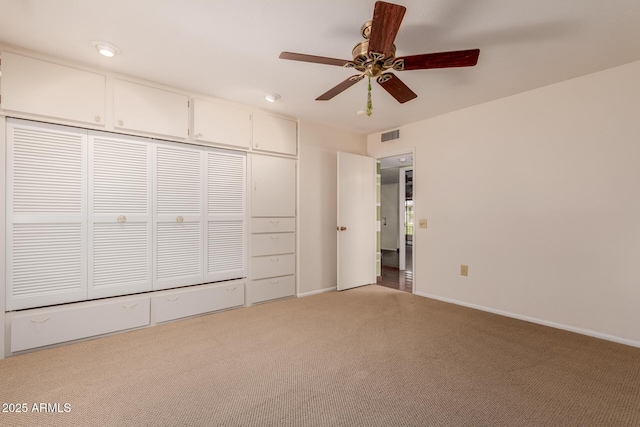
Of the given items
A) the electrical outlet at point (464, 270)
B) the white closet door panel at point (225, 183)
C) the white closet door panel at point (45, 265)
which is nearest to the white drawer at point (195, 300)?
Result: the white closet door panel at point (45, 265)

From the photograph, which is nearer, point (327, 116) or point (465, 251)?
point (465, 251)

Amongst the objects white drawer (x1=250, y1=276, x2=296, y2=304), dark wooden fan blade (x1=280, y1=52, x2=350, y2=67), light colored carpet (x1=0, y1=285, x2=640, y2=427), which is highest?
dark wooden fan blade (x1=280, y1=52, x2=350, y2=67)

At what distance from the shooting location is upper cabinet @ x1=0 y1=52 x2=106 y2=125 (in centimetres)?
221

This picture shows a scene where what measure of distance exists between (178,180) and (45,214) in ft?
3.58

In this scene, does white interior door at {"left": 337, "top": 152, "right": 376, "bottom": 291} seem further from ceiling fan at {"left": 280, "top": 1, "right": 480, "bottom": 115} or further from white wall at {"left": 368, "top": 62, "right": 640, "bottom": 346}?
ceiling fan at {"left": 280, "top": 1, "right": 480, "bottom": 115}

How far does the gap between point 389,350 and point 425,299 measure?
1.66 m

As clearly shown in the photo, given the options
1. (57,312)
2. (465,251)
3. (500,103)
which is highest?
(500,103)

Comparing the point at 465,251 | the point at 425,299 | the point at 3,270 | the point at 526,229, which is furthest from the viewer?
the point at 425,299

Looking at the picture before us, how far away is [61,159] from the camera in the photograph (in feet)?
7.94

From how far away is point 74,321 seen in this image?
7.97 ft

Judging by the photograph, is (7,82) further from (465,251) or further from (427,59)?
(465,251)

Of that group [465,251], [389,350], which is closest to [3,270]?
[389,350]

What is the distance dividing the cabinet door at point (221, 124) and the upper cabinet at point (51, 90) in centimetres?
84

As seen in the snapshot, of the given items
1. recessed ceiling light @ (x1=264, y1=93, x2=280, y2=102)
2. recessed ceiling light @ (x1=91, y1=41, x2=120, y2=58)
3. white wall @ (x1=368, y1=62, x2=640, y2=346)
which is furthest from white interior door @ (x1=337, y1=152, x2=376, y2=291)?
recessed ceiling light @ (x1=91, y1=41, x2=120, y2=58)
